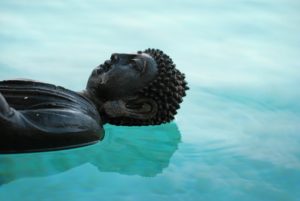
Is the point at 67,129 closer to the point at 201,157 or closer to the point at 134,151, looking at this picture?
the point at 134,151

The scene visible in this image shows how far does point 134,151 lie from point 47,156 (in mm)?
542

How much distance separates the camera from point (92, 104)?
10.9ft

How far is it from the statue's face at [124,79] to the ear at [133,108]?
4 cm

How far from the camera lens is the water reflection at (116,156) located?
3.08m

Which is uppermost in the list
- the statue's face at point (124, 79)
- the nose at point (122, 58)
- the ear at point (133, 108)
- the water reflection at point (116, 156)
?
the nose at point (122, 58)

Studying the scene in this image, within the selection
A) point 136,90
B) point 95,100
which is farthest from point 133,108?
point 95,100

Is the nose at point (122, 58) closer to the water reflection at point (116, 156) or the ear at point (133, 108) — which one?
the ear at point (133, 108)

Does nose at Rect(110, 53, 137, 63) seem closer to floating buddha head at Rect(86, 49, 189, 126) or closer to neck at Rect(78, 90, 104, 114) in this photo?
floating buddha head at Rect(86, 49, 189, 126)

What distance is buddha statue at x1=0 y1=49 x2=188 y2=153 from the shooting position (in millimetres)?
2930

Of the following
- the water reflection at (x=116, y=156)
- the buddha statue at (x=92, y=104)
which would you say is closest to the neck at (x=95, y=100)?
the buddha statue at (x=92, y=104)

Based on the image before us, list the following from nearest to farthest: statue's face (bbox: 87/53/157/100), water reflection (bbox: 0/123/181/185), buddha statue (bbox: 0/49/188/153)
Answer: buddha statue (bbox: 0/49/188/153)
water reflection (bbox: 0/123/181/185)
statue's face (bbox: 87/53/157/100)

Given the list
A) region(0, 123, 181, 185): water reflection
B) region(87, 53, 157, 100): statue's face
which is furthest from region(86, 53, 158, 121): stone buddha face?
region(0, 123, 181, 185): water reflection

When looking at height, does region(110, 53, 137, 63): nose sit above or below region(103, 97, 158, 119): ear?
above

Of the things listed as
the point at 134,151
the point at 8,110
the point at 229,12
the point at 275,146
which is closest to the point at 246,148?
the point at 275,146
